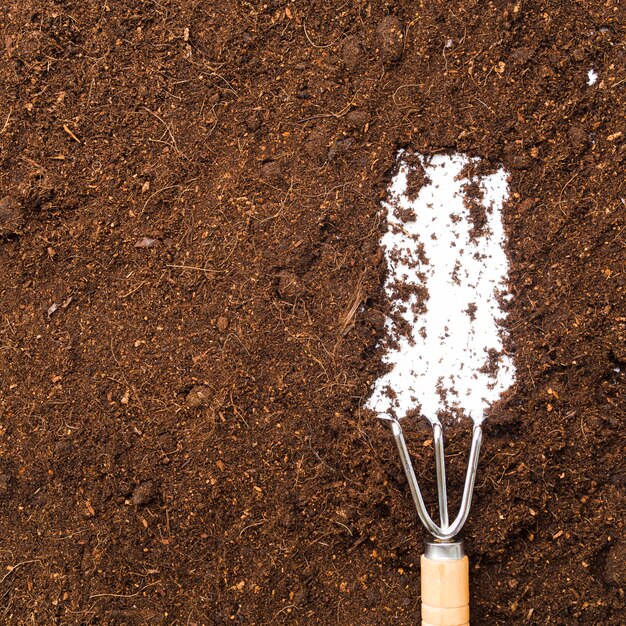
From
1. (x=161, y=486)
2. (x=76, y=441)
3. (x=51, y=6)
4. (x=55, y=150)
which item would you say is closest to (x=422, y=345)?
(x=161, y=486)

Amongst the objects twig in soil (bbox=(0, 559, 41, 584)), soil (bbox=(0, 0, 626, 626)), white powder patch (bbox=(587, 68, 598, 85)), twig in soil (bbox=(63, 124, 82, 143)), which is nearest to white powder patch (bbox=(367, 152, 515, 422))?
soil (bbox=(0, 0, 626, 626))

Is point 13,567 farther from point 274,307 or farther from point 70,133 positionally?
point 70,133

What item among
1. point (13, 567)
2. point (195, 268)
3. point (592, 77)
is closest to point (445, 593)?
point (195, 268)

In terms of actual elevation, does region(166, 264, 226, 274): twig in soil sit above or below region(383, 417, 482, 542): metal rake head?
above

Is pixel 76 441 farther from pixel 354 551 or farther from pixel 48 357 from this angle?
pixel 354 551

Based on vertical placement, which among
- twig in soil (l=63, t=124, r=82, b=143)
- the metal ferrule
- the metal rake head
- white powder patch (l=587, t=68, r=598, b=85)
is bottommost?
the metal ferrule

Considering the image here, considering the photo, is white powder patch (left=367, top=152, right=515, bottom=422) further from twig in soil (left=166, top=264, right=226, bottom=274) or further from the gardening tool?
twig in soil (left=166, top=264, right=226, bottom=274)
